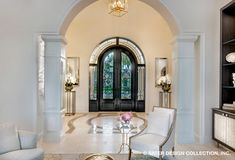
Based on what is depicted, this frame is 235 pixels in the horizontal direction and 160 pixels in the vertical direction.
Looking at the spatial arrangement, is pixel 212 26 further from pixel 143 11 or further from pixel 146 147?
pixel 143 11

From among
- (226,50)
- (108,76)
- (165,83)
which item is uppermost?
(226,50)

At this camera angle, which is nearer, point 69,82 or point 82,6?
point 82,6

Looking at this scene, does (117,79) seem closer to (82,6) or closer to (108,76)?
(108,76)

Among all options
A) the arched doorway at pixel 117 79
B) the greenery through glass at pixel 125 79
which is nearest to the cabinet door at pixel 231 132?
the arched doorway at pixel 117 79

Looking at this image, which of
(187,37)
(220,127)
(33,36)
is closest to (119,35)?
(187,37)

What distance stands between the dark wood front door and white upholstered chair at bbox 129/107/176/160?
6499 millimetres

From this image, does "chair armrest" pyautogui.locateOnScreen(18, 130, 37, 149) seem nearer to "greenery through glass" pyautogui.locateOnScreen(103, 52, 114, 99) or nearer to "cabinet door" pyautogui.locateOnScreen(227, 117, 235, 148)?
"cabinet door" pyautogui.locateOnScreen(227, 117, 235, 148)

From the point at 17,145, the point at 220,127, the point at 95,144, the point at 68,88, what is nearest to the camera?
the point at 17,145

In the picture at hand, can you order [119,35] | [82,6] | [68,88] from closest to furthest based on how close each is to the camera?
[82,6], [68,88], [119,35]

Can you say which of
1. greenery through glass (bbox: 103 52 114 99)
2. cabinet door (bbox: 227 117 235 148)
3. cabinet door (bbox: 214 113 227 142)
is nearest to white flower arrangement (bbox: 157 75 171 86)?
greenery through glass (bbox: 103 52 114 99)

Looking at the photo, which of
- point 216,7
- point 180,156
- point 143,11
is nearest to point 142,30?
point 143,11

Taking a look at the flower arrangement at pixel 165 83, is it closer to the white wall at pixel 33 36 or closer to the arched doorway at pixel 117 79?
the arched doorway at pixel 117 79

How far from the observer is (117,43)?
10773 millimetres

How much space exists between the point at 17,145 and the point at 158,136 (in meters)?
2.35
